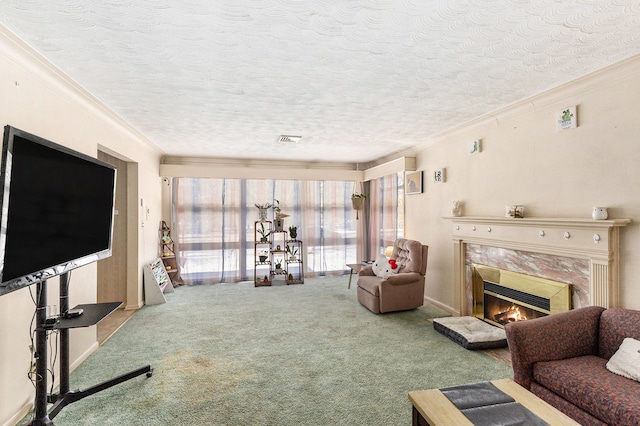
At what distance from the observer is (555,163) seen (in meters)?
2.93

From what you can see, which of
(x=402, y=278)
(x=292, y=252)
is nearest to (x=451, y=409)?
(x=402, y=278)

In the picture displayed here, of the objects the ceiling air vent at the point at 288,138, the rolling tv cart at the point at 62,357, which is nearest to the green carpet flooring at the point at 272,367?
the rolling tv cart at the point at 62,357

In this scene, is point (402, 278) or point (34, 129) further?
point (402, 278)

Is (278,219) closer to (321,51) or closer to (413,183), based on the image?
(413,183)

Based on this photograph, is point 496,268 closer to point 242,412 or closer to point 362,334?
point 362,334

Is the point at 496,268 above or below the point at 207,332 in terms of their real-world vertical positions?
above

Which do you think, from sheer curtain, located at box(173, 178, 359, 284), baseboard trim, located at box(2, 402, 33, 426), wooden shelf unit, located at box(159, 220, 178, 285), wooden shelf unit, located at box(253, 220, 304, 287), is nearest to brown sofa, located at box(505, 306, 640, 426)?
baseboard trim, located at box(2, 402, 33, 426)

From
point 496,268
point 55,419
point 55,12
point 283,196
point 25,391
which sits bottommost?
Answer: point 55,419

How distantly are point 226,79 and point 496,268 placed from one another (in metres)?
3.35

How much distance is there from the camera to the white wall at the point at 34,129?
2031 millimetres

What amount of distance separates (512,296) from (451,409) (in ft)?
7.41

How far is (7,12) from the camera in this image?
67.7 inches

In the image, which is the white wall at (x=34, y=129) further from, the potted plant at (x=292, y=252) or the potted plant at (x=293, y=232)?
the potted plant at (x=292, y=252)

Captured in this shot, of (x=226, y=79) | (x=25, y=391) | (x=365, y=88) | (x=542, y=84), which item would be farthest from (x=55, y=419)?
(x=542, y=84)
